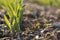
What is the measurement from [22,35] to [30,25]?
1.01ft

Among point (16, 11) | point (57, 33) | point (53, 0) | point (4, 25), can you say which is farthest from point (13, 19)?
point (53, 0)

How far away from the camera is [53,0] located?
5.13 metres

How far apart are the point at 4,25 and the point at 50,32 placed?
1.88 ft

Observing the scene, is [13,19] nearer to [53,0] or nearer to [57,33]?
[57,33]

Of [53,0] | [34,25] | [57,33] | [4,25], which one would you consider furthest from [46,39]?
[53,0]

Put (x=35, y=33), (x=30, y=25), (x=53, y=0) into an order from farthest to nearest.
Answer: (x=53, y=0), (x=30, y=25), (x=35, y=33)

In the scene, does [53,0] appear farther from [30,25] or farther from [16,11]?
[16,11]

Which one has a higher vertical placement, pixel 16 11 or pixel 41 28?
pixel 16 11

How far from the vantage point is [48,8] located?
5250mm

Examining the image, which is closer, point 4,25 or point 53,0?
point 4,25

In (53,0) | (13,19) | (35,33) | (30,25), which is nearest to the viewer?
(13,19)

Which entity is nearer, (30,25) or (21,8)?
(21,8)

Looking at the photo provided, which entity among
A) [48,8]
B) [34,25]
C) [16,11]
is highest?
[16,11]

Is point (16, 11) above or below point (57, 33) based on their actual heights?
above
